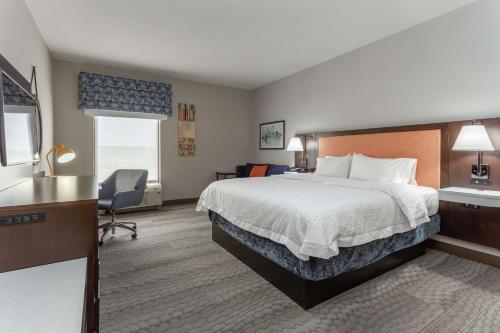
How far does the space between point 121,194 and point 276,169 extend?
9.90 ft

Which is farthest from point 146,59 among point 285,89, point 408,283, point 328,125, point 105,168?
point 408,283

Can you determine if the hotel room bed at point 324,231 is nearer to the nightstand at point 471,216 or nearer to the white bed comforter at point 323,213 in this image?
the white bed comforter at point 323,213

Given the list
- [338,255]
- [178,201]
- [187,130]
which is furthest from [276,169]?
[338,255]

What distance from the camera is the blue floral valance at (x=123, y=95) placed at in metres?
4.55

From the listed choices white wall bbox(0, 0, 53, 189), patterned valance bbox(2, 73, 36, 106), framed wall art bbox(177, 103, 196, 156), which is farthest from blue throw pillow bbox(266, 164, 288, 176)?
patterned valance bbox(2, 73, 36, 106)

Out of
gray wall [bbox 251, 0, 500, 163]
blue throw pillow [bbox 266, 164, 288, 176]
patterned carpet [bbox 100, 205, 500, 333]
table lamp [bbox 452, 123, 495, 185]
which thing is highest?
gray wall [bbox 251, 0, 500, 163]

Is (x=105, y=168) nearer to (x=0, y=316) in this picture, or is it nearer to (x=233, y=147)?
(x=233, y=147)

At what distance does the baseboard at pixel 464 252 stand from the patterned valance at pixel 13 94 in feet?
13.9

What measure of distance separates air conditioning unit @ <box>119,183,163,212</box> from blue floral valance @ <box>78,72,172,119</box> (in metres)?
1.44

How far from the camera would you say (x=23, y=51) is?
2.68m

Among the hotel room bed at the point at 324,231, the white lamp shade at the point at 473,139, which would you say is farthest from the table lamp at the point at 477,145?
the hotel room bed at the point at 324,231

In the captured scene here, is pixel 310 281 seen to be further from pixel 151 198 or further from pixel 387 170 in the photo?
pixel 151 198

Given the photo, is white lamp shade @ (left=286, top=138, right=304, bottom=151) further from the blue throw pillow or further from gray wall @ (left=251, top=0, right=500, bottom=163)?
the blue throw pillow

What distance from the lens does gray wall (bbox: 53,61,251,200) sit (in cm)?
452
